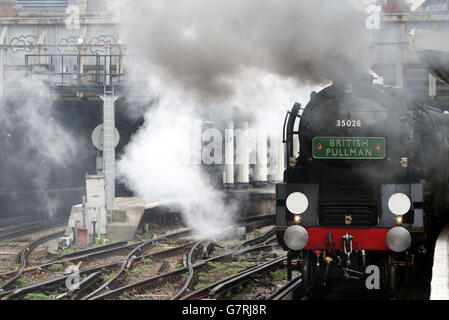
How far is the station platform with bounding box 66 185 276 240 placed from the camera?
39.3ft

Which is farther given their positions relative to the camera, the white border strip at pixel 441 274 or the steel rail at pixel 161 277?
the steel rail at pixel 161 277

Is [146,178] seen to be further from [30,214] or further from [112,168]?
[112,168]

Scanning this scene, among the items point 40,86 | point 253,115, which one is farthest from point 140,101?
point 253,115

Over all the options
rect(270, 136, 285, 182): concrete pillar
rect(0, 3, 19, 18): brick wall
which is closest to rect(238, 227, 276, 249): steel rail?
rect(270, 136, 285, 182): concrete pillar

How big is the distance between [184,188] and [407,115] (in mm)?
10625

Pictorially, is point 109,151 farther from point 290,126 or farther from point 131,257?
point 290,126

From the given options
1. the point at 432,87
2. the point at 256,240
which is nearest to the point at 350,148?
the point at 256,240

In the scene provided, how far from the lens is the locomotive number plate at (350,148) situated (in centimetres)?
639

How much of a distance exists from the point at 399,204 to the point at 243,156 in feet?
45.0

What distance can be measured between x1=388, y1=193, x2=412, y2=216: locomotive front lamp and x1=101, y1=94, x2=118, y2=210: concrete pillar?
7367 mm

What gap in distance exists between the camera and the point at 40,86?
14594mm

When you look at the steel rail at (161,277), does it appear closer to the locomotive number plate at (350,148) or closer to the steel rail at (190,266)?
the steel rail at (190,266)

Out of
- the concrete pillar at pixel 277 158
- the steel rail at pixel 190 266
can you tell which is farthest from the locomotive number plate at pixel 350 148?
the concrete pillar at pixel 277 158

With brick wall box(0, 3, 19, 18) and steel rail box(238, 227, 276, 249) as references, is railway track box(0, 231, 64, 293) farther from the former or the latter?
brick wall box(0, 3, 19, 18)
